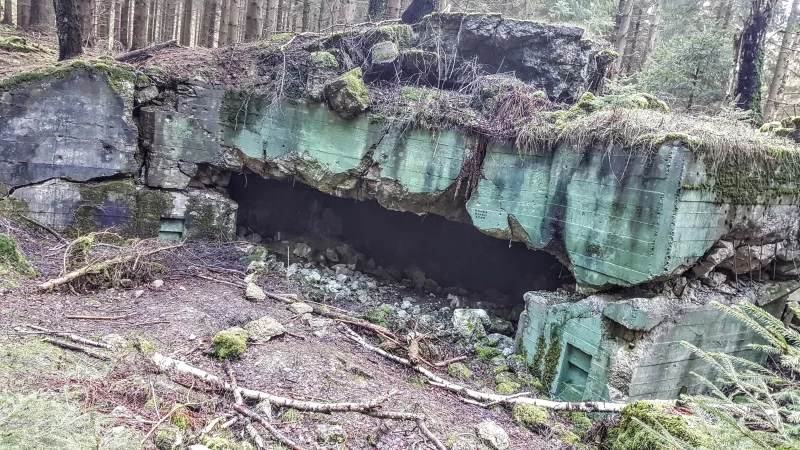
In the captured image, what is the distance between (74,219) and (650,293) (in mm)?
7625

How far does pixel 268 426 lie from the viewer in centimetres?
310

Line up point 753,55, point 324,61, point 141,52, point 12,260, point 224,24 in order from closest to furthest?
point 12,260, point 324,61, point 753,55, point 141,52, point 224,24

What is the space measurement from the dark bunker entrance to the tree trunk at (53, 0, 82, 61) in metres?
3.20

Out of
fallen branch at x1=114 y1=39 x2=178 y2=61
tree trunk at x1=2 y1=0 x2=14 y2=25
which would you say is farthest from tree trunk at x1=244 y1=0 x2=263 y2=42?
tree trunk at x1=2 y1=0 x2=14 y2=25

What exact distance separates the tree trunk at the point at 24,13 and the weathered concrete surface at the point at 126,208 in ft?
25.5

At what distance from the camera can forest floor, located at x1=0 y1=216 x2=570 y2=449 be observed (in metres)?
2.50

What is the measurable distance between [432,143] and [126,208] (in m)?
4.70

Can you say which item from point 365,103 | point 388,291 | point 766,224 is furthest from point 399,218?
point 766,224

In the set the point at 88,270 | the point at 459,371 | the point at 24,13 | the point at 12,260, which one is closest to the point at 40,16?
the point at 24,13

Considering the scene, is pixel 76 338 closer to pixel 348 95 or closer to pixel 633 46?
pixel 348 95

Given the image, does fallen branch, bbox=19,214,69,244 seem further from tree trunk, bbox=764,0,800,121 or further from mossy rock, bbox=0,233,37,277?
tree trunk, bbox=764,0,800,121

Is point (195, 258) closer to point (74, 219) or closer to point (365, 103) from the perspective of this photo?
point (74, 219)

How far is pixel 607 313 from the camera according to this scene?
5.11 meters

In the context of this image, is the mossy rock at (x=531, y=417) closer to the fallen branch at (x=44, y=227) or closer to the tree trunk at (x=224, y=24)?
the fallen branch at (x=44, y=227)
